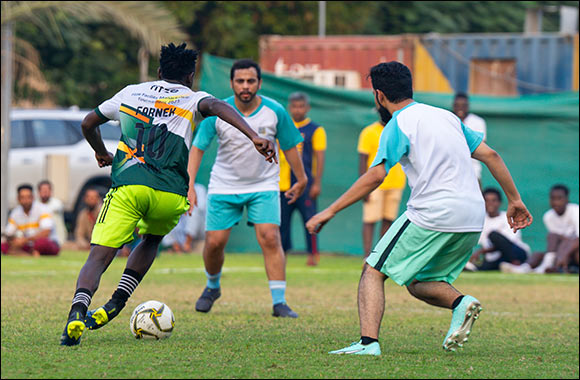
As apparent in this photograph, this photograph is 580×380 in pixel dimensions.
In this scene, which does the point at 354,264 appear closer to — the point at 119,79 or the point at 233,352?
the point at 233,352

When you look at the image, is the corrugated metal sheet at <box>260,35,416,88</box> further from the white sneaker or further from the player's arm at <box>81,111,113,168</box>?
the player's arm at <box>81,111,113,168</box>

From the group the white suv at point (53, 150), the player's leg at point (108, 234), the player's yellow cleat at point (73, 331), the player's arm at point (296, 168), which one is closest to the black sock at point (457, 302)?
the player's leg at point (108, 234)

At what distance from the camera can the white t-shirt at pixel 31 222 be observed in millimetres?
15422

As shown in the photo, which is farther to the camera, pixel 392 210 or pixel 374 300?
pixel 392 210

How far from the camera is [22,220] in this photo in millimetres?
15461

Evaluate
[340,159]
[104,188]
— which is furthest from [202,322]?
[104,188]

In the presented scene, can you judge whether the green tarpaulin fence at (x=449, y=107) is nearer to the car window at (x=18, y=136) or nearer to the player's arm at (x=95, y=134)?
the car window at (x=18, y=136)

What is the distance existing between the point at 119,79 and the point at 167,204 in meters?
21.6

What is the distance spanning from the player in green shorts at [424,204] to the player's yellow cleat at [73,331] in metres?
1.49

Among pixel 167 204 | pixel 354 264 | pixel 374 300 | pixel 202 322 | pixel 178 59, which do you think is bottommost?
pixel 354 264

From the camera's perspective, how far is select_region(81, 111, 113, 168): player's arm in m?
6.71

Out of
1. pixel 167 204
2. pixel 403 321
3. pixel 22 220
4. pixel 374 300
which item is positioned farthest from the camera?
pixel 22 220

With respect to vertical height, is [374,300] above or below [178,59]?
below

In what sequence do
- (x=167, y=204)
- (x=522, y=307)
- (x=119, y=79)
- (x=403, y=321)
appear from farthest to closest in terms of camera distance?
(x=119, y=79) < (x=522, y=307) < (x=403, y=321) < (x=167, y=204)
